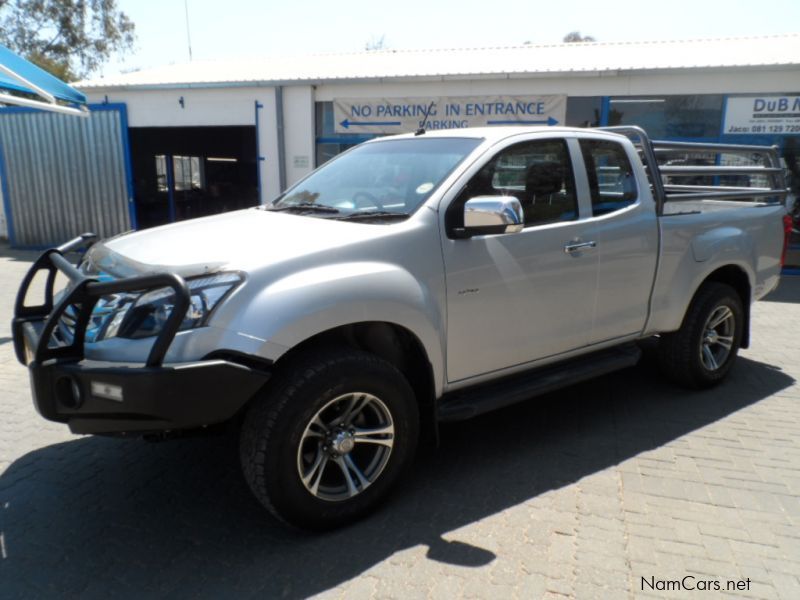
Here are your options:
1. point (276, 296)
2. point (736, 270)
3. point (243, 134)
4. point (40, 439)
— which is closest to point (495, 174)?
point (276, 296)

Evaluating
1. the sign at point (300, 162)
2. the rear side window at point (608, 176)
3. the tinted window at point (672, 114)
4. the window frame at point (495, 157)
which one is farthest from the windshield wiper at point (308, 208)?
the tinted window at point (672, 114)

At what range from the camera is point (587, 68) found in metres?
10.2

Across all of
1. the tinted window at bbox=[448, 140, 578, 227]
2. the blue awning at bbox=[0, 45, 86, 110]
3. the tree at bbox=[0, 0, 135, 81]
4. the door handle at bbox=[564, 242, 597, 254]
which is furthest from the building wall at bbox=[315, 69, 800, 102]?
the tree at bbox=[0, 0, 135, 81]

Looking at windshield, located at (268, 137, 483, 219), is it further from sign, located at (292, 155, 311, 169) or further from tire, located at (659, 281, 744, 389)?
sign, located at (292, 155, 311, 169)

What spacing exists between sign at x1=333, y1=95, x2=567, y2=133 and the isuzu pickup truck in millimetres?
6215

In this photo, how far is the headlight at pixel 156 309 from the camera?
2.59 metres

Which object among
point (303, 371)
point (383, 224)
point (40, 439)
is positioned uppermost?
point (383, 224)

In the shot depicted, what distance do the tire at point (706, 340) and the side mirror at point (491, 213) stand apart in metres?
2.20

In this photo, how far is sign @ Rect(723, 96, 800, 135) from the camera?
9758 mm

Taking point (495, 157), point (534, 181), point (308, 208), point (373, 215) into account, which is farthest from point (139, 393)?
point (534, 181)

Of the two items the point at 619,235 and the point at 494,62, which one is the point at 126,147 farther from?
the point at 619,235

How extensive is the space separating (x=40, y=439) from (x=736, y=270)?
5.25 metres

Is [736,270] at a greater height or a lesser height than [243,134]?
lesser

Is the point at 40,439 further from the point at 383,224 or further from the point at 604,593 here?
the point at 604,593
